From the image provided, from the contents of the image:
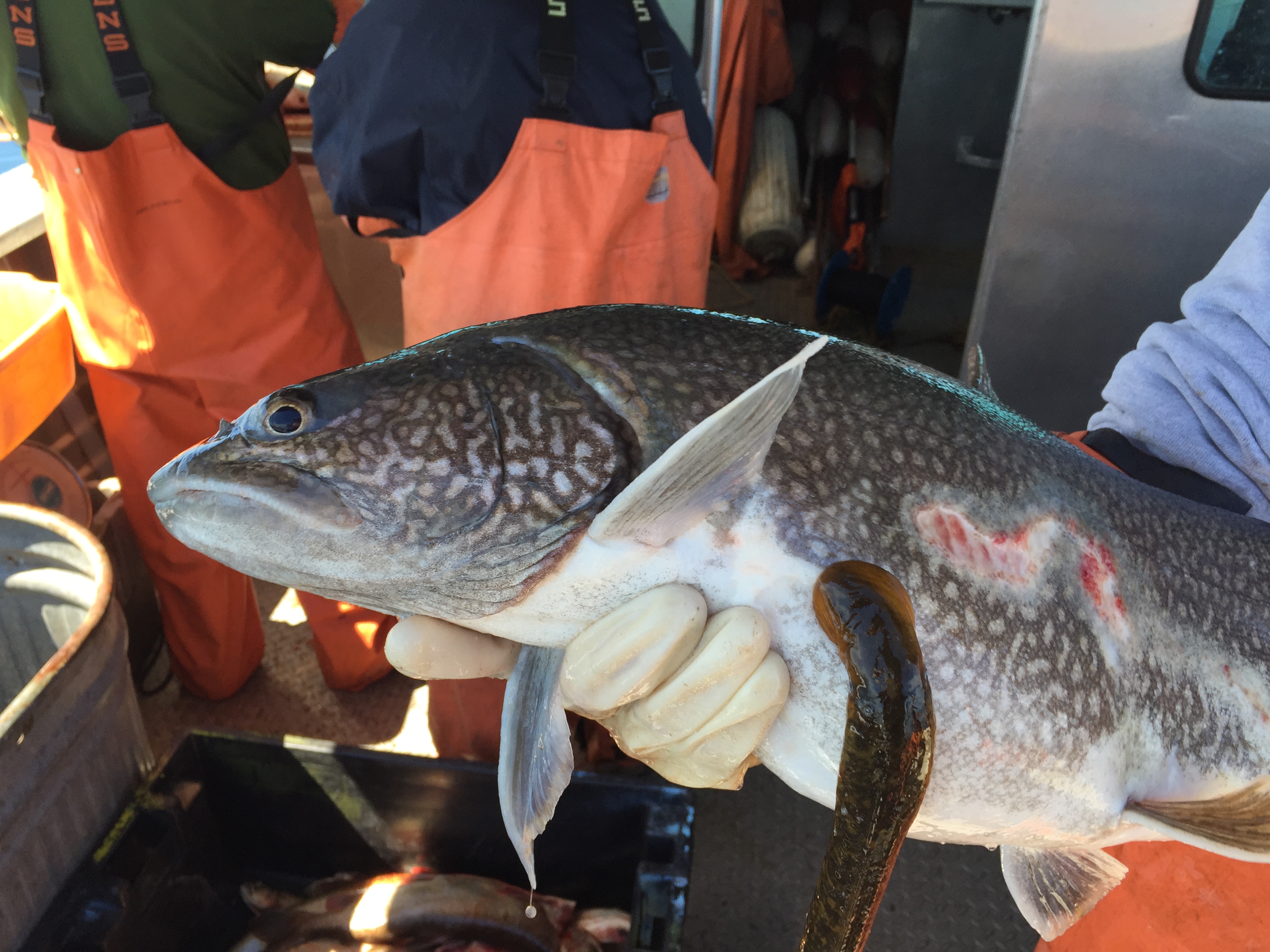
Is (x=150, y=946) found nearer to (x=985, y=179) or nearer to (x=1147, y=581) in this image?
(x=1147, y=581)

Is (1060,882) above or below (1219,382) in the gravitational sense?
below

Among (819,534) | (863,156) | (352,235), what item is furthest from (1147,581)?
(863,156)

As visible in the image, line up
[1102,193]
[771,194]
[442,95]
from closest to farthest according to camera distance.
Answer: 1. [442,95]
2. [1102,193]
3. [771,194]

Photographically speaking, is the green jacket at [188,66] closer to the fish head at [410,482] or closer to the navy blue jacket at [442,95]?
the navy blue jacket at [442,95]

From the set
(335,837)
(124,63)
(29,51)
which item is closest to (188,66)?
(124,63)

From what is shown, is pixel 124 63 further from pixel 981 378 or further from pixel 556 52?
pixel 981 378

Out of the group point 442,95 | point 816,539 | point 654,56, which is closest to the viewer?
point 816,539

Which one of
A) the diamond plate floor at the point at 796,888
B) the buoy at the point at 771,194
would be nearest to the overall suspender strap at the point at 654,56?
the diamond plate floor at the point at 796,888
